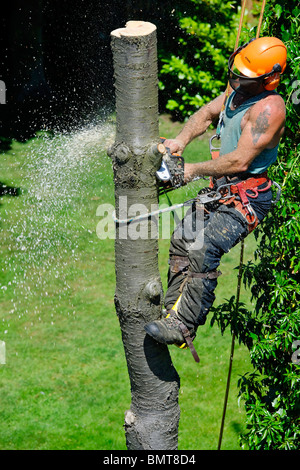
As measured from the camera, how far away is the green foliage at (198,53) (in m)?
12.9

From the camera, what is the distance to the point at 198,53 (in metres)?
13.0

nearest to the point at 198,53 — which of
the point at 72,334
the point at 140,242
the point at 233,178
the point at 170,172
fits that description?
the point at 72,334

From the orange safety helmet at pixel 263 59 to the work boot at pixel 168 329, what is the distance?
1.54 meters

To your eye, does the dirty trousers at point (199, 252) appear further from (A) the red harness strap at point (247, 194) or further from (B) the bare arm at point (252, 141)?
(B) the bare arm at point (252, 141)

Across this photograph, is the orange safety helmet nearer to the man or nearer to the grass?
the man

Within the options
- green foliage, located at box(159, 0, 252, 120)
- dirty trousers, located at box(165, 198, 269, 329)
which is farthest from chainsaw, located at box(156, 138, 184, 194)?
green foliage, located at box(159, 0, 252, 120)

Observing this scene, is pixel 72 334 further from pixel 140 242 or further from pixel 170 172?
pixel 170 172

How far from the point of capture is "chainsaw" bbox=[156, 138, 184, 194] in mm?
3656

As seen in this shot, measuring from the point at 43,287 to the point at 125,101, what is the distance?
562cm

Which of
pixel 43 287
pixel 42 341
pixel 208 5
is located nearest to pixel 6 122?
pixel 208 5

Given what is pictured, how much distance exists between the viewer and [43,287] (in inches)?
347

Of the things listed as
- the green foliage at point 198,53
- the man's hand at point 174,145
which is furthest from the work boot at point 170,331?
the green foliage at point 198,53

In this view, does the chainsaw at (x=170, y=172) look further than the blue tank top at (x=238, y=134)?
No

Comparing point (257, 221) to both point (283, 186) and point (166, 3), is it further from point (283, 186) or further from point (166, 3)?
point (166, 3)
